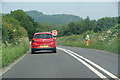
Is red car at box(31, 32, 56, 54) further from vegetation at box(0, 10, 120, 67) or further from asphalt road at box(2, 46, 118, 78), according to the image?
asphalt road at box(2, 46, 118, 78)

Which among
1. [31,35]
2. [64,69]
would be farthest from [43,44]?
[31,35]

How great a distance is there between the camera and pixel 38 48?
73.7ft

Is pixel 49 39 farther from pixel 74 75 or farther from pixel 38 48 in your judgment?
pixel 74 75

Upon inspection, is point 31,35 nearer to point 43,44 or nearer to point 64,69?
point 43,44

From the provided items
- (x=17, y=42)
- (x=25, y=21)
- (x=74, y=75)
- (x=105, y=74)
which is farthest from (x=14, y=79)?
(x=25, y=21)

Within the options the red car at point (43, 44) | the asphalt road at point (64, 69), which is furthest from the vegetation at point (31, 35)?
the asphalt road at point (64, 69)

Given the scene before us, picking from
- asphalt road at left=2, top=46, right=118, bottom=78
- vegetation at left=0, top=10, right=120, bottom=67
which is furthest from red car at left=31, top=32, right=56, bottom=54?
asphalt road at left=2, top=46, right=118, bottom=78

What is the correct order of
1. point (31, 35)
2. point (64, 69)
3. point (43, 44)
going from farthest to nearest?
point (31, 35), point (43, 44), point (64, 69)

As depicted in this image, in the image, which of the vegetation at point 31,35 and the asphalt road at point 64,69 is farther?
the vegetation at point 31,35

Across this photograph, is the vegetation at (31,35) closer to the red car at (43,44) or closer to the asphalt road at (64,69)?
the red car at (43,44)

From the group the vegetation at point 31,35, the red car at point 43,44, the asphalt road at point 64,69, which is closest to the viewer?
the asphalt road at point 64,69

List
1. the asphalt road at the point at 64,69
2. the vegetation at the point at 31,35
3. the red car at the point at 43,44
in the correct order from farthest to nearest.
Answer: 1. the red car at the point at 43,44
2. the vegetation at the point at 31,35
3. the asphalt road at the point at 64,69

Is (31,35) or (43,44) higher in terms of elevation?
(31,35)

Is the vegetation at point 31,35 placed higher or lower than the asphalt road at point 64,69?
higher
